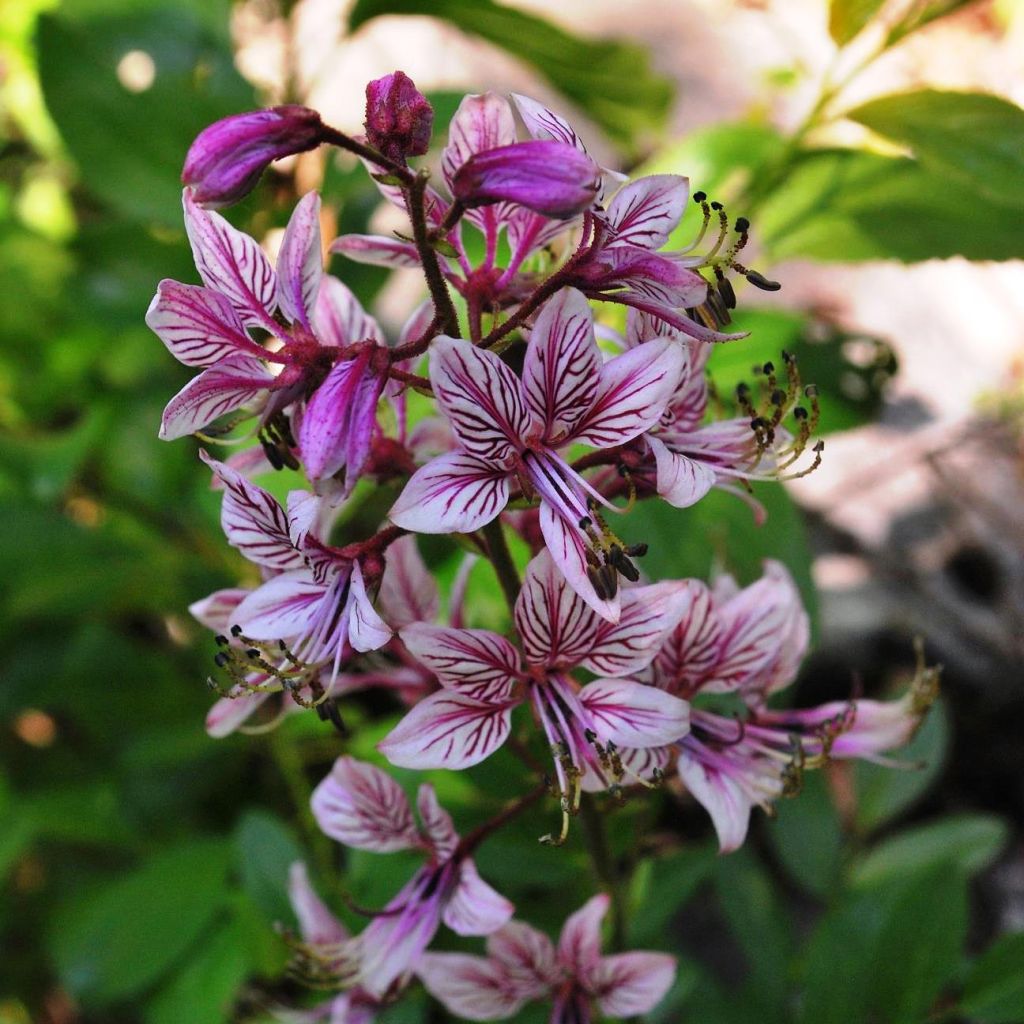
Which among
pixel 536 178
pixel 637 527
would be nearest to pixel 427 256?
pixel 536 178

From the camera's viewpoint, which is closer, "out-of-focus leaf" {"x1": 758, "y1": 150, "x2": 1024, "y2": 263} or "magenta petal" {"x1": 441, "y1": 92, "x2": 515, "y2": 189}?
"magenta petal" {"x1": 441, "y1": 92, "x2": 515, "y2": 189}

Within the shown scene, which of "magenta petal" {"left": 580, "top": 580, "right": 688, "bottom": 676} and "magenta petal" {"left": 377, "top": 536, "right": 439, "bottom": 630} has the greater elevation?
"magenta petal" {"left": 580, "top": 580, "right": 688, "bottom": 676}

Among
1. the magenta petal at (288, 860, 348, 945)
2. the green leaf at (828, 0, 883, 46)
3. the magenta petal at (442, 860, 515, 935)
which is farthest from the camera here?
the green leaf at (828, 0, 883, 46)

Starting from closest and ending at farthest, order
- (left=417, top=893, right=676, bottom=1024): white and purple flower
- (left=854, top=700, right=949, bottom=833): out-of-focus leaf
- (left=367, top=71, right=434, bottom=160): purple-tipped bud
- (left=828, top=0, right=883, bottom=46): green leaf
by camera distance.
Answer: (left=367, top=71, right=434, bottom=160): purple-tipped bud, (left=417, top=893, right=676, bottom=1024): white and purple flower, (left=828, top=0, right=883, bottom=46): green leaf, (left=854, top=700, right=949, bottom=833): out-of-focus leaf

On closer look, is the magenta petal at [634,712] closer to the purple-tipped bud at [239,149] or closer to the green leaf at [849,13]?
the purple-tipped bud at [239,149]

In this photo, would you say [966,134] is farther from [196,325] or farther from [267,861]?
[267,861]

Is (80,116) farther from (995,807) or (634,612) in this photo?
(995,807)

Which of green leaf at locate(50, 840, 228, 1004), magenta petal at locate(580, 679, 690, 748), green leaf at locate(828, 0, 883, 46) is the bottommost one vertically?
green leaf at locate(50, 840, 228, 1004)

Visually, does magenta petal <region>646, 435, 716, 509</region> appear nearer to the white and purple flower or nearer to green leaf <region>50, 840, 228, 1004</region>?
the white and purple flower

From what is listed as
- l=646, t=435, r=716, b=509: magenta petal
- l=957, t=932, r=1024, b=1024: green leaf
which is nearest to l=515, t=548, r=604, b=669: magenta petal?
l=646, t=435, r=716, b=509: magenta petal
